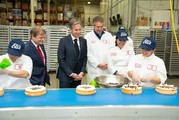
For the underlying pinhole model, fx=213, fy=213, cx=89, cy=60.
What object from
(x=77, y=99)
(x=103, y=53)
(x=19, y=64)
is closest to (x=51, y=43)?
(x=103, y=53)

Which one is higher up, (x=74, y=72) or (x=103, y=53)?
(x=103, y=53)

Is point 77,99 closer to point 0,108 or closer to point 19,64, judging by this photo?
point 0,108

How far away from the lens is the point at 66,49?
2484 millimetres

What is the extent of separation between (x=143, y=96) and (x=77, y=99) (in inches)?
19.5

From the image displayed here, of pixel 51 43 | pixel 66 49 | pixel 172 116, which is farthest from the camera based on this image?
pixel 51 43

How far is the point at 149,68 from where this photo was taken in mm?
2041

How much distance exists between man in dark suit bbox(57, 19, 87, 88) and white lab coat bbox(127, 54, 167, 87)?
70 centimetres

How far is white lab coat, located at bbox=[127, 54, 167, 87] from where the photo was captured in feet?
6.58

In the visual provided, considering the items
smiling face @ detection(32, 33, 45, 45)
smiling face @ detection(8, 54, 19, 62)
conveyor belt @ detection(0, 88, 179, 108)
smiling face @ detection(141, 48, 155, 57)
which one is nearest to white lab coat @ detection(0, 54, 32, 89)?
smiling face @ detection(8, 54, 19, 62)

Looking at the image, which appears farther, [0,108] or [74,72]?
[74,72]

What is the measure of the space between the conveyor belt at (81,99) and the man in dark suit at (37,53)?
30.0 inches

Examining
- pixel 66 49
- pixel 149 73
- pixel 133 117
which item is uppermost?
pixel 66 49

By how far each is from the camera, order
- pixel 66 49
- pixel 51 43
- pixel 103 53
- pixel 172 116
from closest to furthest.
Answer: pixel 172 116
pixel 66 49
pixel 103 53
pixel 51 43

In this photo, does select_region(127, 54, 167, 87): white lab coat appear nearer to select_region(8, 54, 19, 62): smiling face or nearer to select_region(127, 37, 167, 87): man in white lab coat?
select_region(127, 37, 167, 87): man in white lab coat
